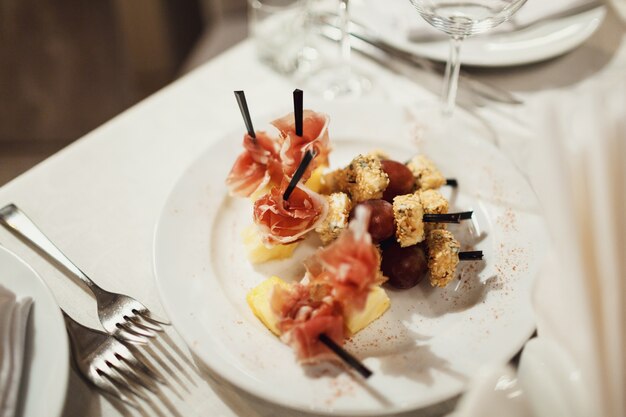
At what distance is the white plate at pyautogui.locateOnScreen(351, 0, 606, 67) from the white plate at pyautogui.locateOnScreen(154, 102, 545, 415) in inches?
9.0

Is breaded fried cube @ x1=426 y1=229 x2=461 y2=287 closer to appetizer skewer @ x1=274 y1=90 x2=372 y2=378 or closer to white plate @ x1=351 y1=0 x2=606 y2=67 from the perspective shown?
appetizer skewer @ x1=274 y1=90 x2=372 y2=378

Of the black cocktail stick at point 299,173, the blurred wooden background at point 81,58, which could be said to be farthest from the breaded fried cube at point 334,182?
the blurred wooden background at point 81,58

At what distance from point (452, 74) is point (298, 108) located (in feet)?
1.22

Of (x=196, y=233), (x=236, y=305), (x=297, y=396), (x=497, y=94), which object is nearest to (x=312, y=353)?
(x=297, y=396)

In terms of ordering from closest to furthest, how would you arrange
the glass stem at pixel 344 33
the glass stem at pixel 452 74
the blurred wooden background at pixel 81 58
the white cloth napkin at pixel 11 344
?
the white cloth napkin at pixel 11 344 → the glass stem at pixel 452 74 → the glass stem at pixel 344 33 → the blurred wooden background at pixel 81 58

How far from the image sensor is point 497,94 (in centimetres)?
105

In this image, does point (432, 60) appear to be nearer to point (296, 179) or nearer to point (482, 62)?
point (482, 62)

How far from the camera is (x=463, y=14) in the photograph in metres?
0.84

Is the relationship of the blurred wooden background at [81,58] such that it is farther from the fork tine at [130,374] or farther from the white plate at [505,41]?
the fork tine at [130,374]

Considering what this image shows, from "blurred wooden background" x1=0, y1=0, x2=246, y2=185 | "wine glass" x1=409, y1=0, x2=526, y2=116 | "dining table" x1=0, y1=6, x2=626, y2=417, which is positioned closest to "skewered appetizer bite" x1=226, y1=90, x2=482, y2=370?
"dining table" x1=0, y1=6, x2=626, y2=417

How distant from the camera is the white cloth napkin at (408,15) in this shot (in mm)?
1087

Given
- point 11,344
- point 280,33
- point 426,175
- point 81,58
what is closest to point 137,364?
point 11,344

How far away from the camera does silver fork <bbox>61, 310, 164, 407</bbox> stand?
61cm

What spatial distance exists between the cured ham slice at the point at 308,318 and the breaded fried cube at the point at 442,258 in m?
0.15
